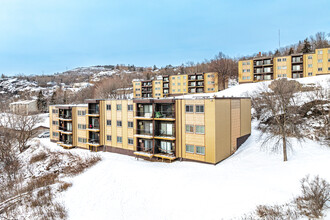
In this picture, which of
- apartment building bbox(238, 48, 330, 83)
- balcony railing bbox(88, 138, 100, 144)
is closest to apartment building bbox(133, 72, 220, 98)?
apartment building bbox(238, 48, 330, 83)

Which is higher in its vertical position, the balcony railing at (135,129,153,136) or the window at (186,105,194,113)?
the window at (186,105,194,113)

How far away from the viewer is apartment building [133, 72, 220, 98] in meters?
63.6

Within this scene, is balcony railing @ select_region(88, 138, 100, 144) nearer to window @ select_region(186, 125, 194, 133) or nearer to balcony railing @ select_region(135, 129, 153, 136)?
balcony railing @ select_region(135, 129, 153, 136)

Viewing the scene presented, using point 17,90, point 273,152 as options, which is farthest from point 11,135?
point 17,90

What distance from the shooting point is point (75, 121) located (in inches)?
1401

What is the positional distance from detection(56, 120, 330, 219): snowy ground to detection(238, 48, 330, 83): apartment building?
118 feet

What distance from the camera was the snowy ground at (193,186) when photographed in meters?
13.5

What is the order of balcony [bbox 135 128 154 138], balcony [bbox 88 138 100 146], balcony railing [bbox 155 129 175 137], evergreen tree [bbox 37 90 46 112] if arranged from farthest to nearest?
1. evergreen tree [bbox 37 90 46 112]
2. balcony [bbox 88 138 100 146]
3. balcony [bbox 135 128 154 138]
4. balcony railing [bbox 155 129 175 137]

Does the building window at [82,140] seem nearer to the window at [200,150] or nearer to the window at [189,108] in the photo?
the window at [189,108]

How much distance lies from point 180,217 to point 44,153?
3227cm

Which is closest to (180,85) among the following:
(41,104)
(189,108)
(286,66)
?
(286,66)

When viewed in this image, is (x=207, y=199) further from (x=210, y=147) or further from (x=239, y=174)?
(x=210, y=147)

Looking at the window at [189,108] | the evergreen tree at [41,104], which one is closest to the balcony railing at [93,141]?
the window at [189,108]

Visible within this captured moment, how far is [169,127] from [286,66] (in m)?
45.2
